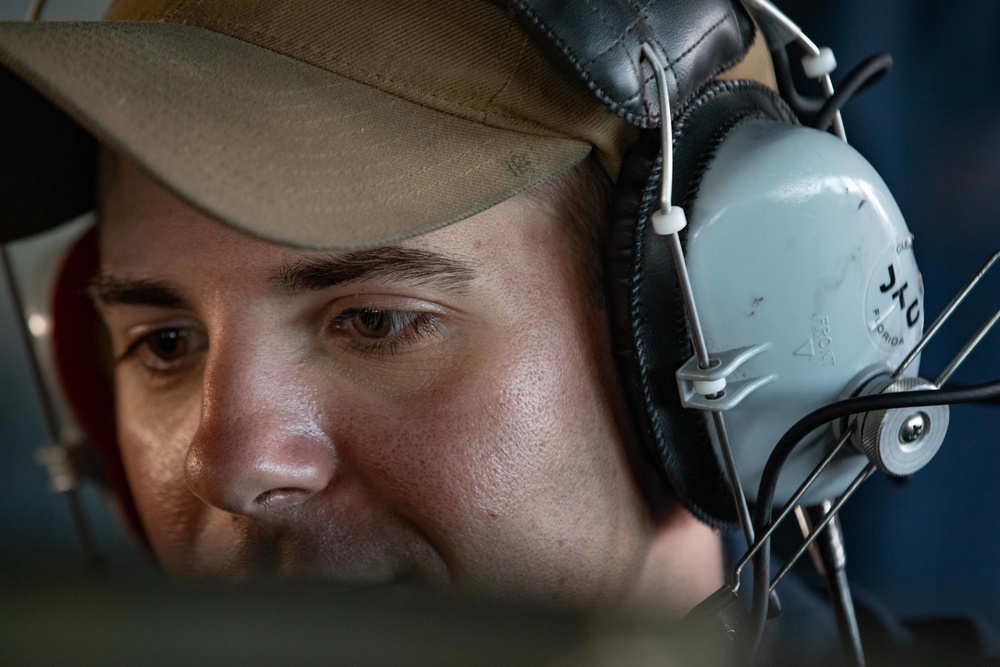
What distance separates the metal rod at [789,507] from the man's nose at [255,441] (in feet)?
1.32

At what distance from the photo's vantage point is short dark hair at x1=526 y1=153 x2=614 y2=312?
3.15 feet

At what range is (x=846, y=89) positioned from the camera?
1000 mm

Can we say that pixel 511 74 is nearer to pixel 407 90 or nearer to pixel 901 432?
pixel 407 90

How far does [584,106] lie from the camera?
2.89 feet

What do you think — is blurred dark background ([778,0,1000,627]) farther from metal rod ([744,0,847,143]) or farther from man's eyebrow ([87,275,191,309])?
man's eyebrow ([87,275,191,309])

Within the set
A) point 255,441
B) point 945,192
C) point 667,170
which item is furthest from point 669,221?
point 945,192

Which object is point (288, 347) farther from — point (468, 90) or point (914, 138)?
point (914, 138)

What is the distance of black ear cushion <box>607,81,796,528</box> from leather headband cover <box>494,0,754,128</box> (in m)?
0.05

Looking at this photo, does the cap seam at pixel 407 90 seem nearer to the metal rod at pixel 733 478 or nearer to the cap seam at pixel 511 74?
the cap seam at pixel 511 74

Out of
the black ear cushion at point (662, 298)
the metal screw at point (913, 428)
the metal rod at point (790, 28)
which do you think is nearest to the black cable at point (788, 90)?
the metal rod at point (790, 28)

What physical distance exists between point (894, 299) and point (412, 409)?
1.57 feet

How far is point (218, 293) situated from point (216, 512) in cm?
25

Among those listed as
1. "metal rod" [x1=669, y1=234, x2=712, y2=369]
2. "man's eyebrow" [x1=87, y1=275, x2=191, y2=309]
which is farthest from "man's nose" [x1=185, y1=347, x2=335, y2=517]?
"metal rod" [x1=669, y1=234, x2=712, y2=369]

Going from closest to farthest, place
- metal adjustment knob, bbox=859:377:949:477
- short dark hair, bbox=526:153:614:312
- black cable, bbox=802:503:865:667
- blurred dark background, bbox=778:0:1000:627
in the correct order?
metal adjustment knob, bbox=859:377:949:477 < short dark hair, bbox=526:153:614:312 < black cable, bbox=802:503:865:667 < blurred dark background, bbox=778:0:1000:627
